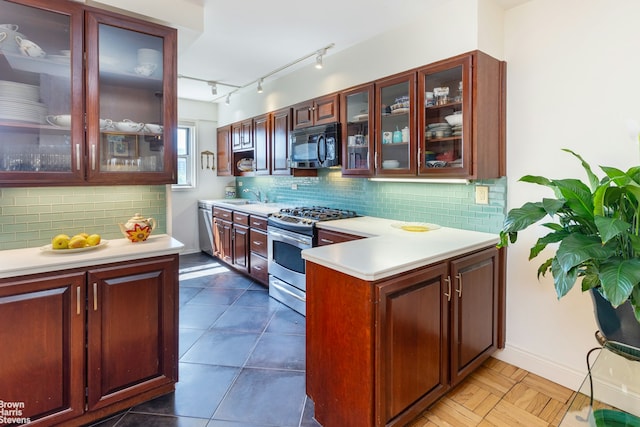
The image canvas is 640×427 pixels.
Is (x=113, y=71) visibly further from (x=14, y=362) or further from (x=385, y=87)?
(x=385, y=87)

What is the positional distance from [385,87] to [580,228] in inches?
71.4

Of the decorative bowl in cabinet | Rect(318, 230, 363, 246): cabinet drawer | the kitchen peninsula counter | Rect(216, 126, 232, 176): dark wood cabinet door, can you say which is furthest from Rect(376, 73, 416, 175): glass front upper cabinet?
Rect(216, 126, 232, 176): dark wood cabinet door

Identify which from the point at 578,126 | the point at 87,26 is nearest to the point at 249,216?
the point at 87,26

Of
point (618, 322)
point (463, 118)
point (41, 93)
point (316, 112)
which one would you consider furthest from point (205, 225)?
point (618, 322)

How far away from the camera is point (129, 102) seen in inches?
81.7

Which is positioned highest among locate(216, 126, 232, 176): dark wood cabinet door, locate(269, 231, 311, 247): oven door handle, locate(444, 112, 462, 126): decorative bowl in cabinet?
locate(216, 126, 232, 176): dark wood cabinet door

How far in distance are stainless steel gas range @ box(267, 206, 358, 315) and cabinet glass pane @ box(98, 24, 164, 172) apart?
1419 millimetres

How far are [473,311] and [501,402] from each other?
1.78ft

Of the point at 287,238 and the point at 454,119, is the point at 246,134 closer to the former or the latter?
the point at 287,238

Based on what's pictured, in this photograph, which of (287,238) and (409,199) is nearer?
(409,199)

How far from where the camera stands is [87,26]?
1855 millimetres

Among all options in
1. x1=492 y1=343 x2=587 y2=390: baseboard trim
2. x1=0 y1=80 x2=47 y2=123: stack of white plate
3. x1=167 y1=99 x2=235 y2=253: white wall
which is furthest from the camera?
x1=167 y1=99 x2=235 y2=253: white wall

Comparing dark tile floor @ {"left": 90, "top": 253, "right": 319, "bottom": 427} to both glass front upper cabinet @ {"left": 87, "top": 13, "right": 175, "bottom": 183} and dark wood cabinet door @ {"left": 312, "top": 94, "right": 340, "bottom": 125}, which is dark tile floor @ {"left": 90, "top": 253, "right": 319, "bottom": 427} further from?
dark wood cabinet door @ {"left": 312, "top": 94, "right": 340, "bottom": 125}

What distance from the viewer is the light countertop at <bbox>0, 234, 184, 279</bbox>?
1.55 metres
